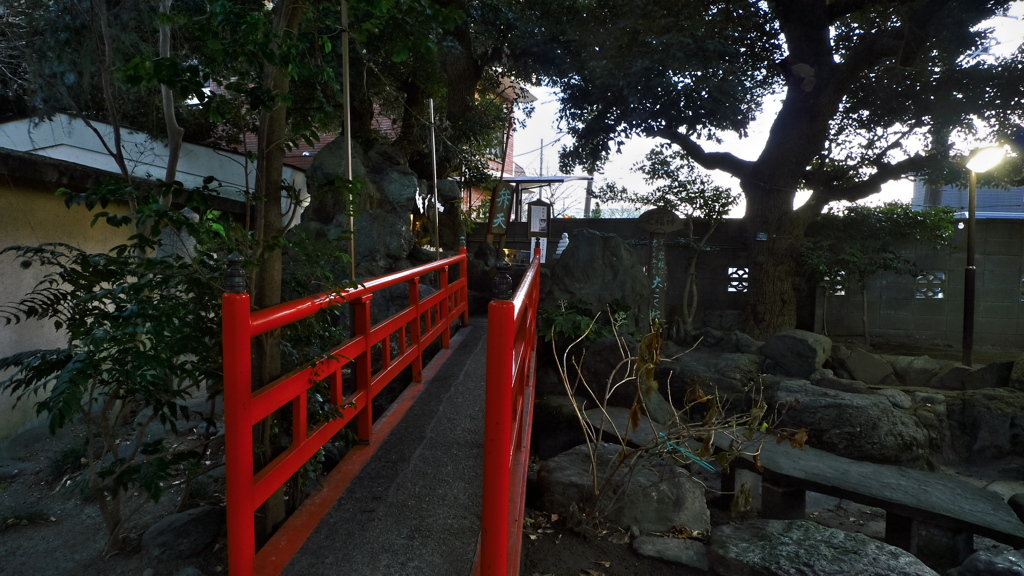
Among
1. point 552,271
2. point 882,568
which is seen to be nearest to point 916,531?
point 882,568

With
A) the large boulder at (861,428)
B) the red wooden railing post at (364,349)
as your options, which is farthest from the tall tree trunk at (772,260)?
the red wooden railing post at (364,349)

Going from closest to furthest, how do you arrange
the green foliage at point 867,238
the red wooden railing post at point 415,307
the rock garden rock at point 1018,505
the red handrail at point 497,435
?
1. the red handrail at point 497,435
2. the red wooden railing post at point 415,307
3. the rock garden rock at point 1018,505
4. the green foliage at point 867,238

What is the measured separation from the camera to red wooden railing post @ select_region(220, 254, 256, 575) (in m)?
2.05

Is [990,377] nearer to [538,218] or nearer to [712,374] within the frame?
[712,374]

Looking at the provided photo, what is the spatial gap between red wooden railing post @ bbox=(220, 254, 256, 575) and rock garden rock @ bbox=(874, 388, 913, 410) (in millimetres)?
7439

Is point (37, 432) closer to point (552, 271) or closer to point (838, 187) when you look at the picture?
point (552, 271)

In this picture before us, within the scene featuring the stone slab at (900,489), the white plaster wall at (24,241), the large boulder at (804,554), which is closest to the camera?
A: the large boulder at (804,554)

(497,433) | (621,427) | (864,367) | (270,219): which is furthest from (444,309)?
(864,367)

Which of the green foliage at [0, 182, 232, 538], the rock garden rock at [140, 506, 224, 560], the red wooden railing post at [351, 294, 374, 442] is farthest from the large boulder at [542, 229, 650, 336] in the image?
the green foliage at [0, 182, 232, 538]

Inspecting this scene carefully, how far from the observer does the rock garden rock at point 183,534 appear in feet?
9.12

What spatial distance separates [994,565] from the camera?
3.85 meters

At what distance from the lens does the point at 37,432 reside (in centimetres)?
620

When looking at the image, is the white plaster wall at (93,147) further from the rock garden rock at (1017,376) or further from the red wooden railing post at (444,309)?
the rock garden rock at (1017,376)

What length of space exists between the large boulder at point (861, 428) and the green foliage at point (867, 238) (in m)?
5.08
